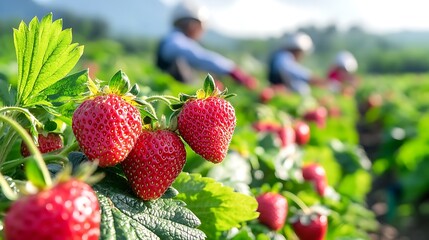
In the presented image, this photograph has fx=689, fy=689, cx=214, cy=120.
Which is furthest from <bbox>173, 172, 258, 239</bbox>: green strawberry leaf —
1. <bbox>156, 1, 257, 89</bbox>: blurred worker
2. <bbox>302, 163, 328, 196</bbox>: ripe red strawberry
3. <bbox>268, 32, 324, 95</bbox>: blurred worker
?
<bbox>268, 32, 324, 95</bbox>: blurred worker

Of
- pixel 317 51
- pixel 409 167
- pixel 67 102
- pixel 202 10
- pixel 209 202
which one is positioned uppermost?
pixel 67 102

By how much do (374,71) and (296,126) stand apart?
6208 centimetres

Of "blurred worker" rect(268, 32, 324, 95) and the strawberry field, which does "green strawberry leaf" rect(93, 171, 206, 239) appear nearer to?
the strawberry field

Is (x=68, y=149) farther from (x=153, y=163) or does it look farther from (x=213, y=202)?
(x=213, y=202)

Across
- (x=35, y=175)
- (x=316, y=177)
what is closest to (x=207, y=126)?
(x=35, y=175)

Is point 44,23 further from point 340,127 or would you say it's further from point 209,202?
point 340,127

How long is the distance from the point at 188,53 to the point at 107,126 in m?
4.86

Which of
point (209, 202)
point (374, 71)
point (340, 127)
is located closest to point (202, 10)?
point (340, 127)

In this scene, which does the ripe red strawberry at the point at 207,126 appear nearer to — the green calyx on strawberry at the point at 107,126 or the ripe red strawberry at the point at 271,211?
the green calyx on strawberry at the point at 107,126

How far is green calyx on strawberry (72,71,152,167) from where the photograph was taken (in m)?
0.99

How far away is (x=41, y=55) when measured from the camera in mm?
1118

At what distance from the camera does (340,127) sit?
6129 mm

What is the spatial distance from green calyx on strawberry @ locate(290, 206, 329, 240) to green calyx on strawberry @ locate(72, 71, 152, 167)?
39.4 inches

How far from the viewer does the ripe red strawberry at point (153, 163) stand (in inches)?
41.3
